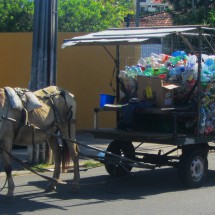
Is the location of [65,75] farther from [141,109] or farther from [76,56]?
[141,109]

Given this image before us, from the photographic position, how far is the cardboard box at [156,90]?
10.2 metres

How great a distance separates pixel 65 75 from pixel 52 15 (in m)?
6.11

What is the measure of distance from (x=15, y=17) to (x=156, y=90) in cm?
1569

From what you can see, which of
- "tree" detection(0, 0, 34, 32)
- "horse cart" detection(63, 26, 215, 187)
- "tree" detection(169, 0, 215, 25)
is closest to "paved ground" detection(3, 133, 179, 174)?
"horse cart" detection(63, 26, 215, 187)

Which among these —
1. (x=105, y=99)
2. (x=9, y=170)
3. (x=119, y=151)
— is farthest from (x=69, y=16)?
(x=9, y=170)

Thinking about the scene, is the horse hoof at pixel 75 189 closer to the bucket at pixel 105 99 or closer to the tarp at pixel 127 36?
the bucket at pixel 105 99

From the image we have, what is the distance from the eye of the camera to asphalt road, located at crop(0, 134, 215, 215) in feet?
27.3

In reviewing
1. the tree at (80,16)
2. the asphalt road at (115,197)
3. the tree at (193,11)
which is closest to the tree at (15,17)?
the tree at (80,16)

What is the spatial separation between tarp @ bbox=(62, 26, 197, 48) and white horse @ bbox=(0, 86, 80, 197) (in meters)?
1.10

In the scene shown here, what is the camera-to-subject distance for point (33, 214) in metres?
8.03

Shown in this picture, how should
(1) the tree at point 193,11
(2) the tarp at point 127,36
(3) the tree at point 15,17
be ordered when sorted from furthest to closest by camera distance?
1. (3) the tree at point 15,17
2. (1) the tree at point 193,11
3. (2) the tarp at point 127,36

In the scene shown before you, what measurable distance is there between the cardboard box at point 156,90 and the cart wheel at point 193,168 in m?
1.01

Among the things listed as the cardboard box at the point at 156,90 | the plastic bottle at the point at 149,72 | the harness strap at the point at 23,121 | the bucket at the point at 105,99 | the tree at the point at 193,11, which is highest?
the tree at the point at 193,11

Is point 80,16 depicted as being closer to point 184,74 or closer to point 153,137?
point 184,74
